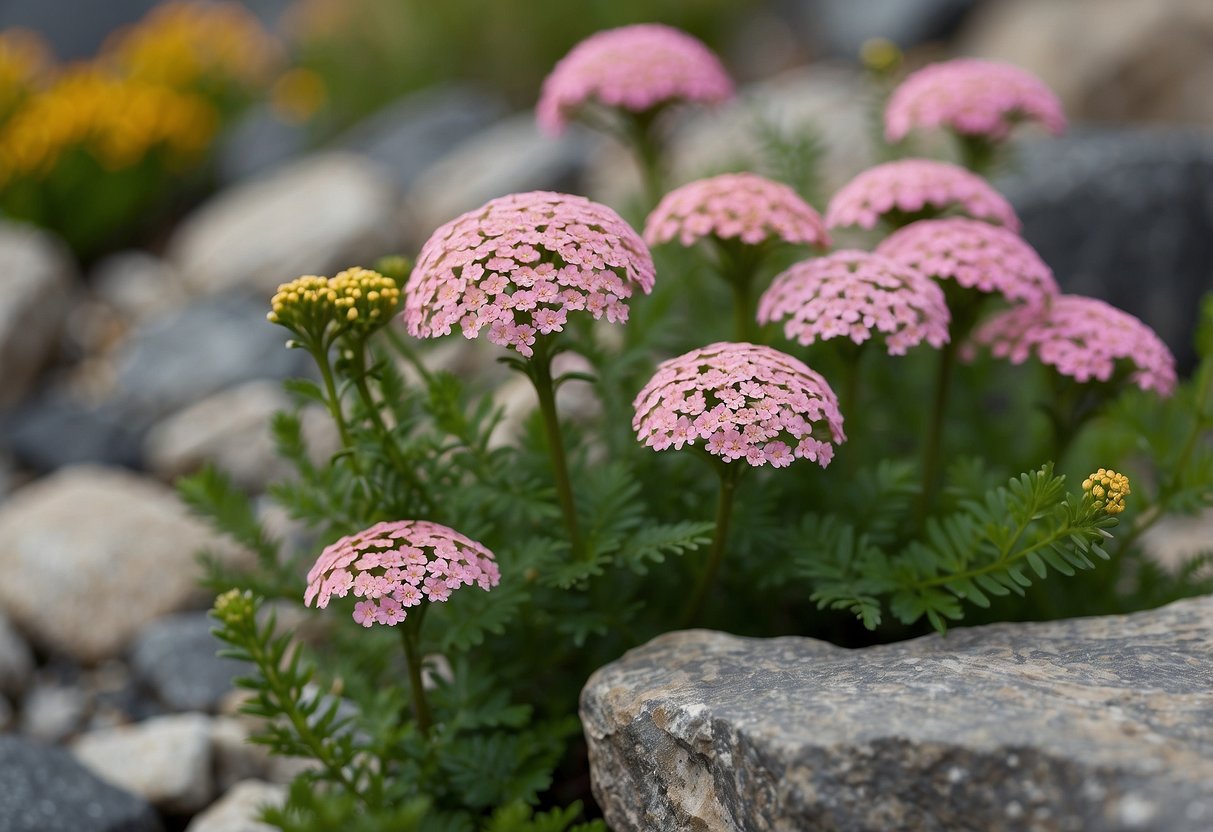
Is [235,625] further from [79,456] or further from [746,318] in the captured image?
[79,456]

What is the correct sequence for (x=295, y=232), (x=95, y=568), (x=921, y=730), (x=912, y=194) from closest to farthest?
(x=921, y=730)
(x=912, y=194)
(x=95, y=568)
(x=295, y=232)

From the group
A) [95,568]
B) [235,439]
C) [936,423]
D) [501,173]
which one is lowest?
[95,568]

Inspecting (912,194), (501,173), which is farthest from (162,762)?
(501,173)

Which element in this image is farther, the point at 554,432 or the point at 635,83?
the point at 635,83

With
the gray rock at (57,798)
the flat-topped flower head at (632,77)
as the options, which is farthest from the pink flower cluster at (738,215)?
the gray rock at (57,798)

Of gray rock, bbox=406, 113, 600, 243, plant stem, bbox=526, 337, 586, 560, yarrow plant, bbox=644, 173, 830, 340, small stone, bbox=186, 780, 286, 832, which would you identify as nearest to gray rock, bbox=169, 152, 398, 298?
gray rock, bbox=406, 113, 600, 243

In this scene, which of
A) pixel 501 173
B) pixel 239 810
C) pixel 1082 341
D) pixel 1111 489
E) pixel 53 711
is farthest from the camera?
pixel 501 173

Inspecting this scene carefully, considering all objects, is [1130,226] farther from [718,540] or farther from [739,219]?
[718,540]
